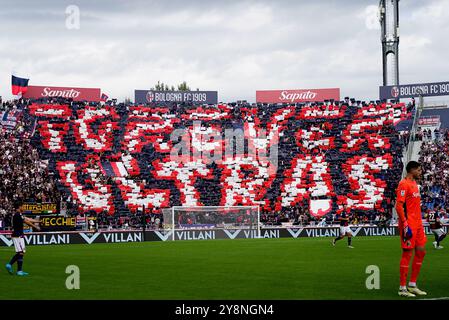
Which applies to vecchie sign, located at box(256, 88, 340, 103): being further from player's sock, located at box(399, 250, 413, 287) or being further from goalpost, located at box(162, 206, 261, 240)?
player's sock, located at box(399, 250, 413, 287)

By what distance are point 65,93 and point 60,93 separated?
0.55 meters

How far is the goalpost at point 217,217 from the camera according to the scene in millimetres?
54406

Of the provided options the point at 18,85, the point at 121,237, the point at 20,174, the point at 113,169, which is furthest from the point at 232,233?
the point at 18,85

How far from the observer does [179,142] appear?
2734 inches

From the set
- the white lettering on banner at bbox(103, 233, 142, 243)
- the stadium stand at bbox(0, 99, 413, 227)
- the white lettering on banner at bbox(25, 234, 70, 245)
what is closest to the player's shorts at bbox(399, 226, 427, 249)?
the white lettering on banner at bbox(25, 234, 70, 245)

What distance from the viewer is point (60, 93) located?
250 ft

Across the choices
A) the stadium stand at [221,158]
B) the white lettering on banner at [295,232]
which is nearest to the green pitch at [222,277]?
the white lettering on banner at [295,232]

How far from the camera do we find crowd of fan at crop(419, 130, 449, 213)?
6359 cm

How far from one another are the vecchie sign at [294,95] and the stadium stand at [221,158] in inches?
288

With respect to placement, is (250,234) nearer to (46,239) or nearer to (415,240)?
(46,239)

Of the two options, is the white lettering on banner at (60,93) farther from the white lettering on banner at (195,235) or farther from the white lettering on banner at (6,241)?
the white lettering on banner at (6,241)
